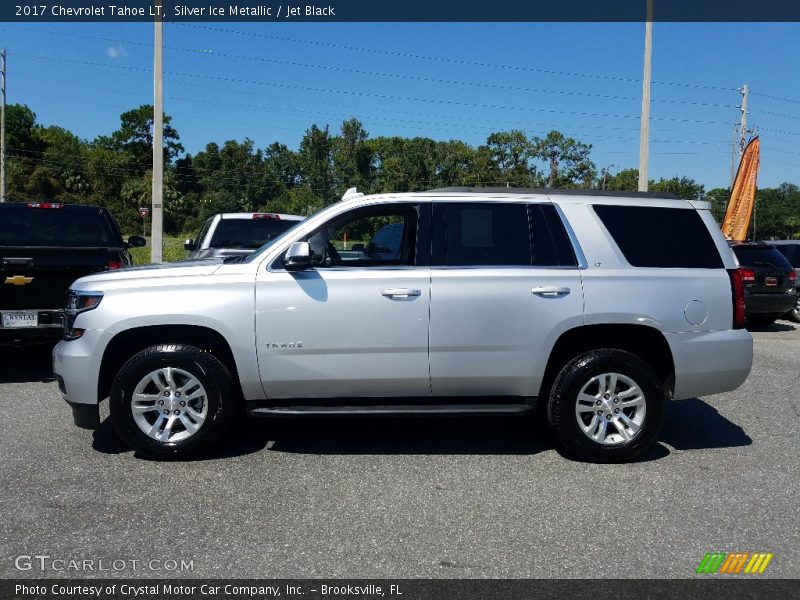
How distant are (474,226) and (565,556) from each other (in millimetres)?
2438

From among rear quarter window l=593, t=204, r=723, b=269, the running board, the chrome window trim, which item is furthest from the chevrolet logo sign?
rear quarter window l=593, t=204, r=723, b=269

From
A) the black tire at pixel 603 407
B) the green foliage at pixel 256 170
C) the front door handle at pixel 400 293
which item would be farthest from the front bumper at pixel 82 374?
the green foliage at pixel 256 170

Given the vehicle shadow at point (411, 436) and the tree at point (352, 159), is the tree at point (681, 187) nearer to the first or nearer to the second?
the tree at point (352, 159)

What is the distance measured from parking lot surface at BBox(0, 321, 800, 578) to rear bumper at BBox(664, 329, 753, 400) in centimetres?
57

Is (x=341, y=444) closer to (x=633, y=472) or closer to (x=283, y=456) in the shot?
(x=283, y=456)

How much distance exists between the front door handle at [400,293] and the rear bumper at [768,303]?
9861 mm

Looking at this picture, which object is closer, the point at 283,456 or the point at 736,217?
the point at 283,456

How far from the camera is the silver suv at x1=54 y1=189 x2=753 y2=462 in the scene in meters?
4.86

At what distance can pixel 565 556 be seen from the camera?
3.57 m

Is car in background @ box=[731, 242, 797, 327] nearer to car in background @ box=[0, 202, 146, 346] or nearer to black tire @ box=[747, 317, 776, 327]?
black tire @ box=[747, 317, 776, 327]

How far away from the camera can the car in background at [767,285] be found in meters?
12.6

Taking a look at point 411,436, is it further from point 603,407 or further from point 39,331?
point 39,331

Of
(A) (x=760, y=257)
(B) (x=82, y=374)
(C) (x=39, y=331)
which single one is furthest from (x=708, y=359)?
(A) (x=760, y=257)

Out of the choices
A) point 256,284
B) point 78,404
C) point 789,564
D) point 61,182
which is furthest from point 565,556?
point 61,182
